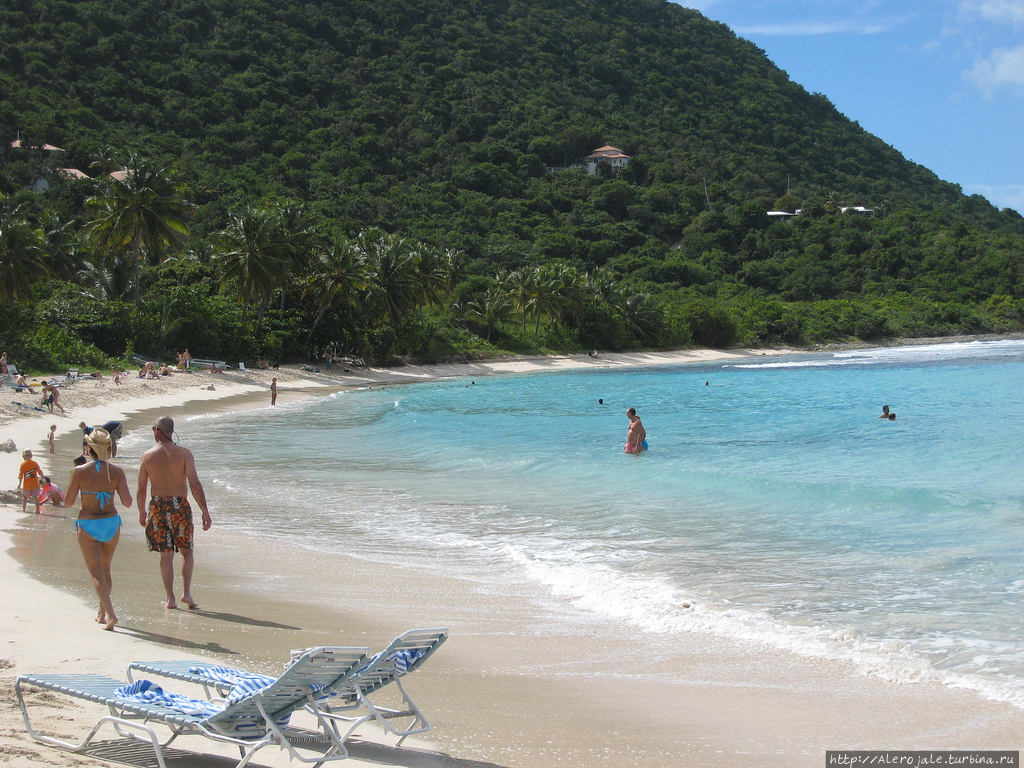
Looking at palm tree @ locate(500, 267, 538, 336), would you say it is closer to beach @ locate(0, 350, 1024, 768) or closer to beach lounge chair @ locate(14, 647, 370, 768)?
beach @ locate(0, 350, 1024, 768)

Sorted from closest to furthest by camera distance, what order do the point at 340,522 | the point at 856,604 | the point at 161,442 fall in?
1. the point at 161,442
2. the point at 856,604
3. the point at 340,522

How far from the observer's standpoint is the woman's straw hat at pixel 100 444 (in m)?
5.61

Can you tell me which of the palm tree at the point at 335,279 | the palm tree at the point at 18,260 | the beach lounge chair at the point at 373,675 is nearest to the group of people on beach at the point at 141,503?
the beach lounge chair at the point at 373,675

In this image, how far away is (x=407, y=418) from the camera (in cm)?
2266

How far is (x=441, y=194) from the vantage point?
79.4 meters

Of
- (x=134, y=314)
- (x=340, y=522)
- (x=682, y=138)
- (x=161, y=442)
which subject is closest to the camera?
(x=161, y=442)

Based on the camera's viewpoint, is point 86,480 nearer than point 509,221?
Yes

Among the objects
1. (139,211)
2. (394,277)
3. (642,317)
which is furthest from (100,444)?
(642,317)

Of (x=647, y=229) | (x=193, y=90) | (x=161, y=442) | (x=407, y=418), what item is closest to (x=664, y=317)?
(x=647, y=229)

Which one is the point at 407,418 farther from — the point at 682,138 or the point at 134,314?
the point at 682,138

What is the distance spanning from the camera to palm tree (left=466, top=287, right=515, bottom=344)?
52375 mm

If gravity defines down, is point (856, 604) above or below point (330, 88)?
below

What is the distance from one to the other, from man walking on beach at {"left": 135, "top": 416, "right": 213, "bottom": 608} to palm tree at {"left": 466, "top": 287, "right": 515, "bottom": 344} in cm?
4654

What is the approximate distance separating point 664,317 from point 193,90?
47.7 meters
